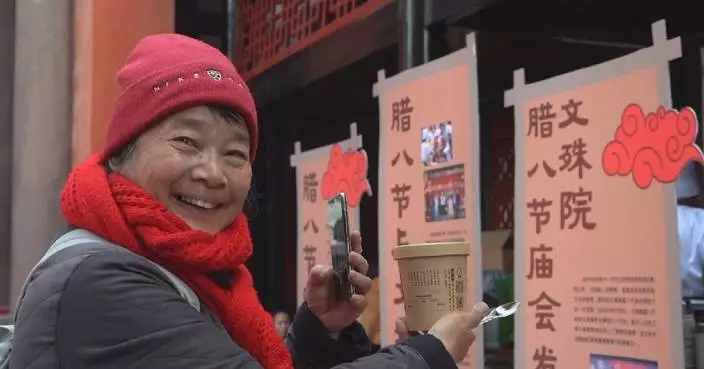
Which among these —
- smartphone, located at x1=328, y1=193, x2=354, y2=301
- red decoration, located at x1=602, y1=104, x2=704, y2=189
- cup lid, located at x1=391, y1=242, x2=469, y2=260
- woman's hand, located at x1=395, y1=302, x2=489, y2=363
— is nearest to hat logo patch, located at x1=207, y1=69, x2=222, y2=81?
smartphone, located at x1=328, y1=193, x2=354, y2=301

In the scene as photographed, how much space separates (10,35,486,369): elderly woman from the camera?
61.1 inches

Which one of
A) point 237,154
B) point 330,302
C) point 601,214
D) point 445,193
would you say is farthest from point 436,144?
point 237,154

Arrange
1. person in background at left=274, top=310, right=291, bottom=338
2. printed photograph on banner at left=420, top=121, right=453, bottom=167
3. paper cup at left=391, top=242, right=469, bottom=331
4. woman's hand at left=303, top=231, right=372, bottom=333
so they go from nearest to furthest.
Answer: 1. paper cup at left=391, top=242, right=469, bottom=331
2. woman's hand at left=303, top=231, right=372, bottom=333
3. printed photograph on banner at left=420, top=121, right=453, bottom=167
4. person in background at left=274, top=310, right=291, bottom=338

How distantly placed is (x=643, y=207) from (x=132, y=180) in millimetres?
1519

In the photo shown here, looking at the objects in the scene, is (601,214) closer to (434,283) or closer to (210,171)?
(434,283)

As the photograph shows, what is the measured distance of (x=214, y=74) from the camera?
1.85 metres

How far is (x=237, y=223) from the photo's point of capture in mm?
1968

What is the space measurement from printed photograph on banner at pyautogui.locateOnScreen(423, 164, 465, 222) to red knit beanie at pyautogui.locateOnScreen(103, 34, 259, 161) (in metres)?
1.55

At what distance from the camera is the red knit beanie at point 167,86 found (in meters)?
1.80

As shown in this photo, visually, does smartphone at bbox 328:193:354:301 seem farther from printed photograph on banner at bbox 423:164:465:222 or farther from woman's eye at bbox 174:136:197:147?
printed photograph on banner at bbox 423:164:465:222

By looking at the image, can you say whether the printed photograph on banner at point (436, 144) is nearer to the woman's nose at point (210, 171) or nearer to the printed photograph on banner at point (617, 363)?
the printed photograph on banner at point (617, 363)

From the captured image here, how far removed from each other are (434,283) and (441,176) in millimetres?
1480

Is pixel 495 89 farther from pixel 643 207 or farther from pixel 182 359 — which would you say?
pixel 182 359

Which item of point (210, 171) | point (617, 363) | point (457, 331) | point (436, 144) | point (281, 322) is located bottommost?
point (281, 322)
